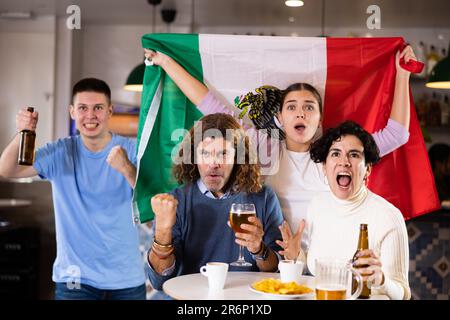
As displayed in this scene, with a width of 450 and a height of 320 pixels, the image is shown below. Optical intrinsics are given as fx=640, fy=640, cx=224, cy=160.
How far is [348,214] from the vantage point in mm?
1705

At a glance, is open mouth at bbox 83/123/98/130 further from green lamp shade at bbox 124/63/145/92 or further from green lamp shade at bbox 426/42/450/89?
green lamp shade at bbox 426/42/450/89

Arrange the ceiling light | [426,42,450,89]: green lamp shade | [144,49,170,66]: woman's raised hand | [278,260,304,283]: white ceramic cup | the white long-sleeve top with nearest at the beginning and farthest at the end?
[278,260,304,283]: white ceramic cup, the white long-sleeve top, [144,49,170,66]: woman's raised hand, the ceiling light, [426,42,450,89]: green lamp shade

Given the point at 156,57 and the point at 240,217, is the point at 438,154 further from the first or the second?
the point at 156,57

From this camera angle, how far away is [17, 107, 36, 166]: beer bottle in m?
1.82

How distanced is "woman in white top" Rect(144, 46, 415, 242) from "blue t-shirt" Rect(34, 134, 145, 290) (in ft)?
0.87

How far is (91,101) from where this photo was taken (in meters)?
1.83

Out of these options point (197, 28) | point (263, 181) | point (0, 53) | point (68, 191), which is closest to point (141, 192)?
point (68, 191)

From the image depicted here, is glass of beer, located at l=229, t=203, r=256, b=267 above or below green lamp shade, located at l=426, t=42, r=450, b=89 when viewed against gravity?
below

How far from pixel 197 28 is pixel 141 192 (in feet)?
4.12

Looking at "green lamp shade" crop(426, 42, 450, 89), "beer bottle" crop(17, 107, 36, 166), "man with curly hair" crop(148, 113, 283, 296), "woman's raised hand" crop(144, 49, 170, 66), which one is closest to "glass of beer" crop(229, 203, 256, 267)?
"man with curly hair" crop(148, 113, 283, 296)

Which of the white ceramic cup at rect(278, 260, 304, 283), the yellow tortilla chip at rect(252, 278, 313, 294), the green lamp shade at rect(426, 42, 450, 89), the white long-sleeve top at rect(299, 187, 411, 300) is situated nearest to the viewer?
the yellow tortilla chip at rect(252, 278, 313, 294)

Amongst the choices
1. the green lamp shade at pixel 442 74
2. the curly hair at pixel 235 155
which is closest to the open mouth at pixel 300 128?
the curly hair at pixel 235 155

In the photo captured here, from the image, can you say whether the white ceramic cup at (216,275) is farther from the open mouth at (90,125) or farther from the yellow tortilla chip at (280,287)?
the open mouth at (90,125)
